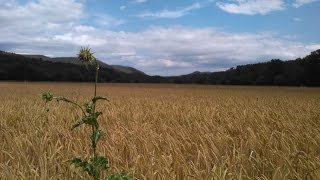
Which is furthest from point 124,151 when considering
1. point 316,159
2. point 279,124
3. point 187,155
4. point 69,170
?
point 279,124

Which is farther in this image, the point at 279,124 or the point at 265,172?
the point at 279,124

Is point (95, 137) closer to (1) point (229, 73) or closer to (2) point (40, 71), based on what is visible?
(1) point (229, 73)

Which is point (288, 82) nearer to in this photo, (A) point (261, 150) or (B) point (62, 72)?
(B) point (62, 72)

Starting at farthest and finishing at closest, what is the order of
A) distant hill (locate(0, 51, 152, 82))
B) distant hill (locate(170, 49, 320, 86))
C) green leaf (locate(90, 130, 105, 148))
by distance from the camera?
1. distant hill (locate(0, 51, 152, 82))
2. distant hill (locate(170, 49, 320, 86))
3. green leaf (locate(90, 130, 105, 148))

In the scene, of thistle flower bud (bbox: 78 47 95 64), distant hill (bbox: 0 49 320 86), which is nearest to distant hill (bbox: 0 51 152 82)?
distant hill (bbox: 0 49 320 86)

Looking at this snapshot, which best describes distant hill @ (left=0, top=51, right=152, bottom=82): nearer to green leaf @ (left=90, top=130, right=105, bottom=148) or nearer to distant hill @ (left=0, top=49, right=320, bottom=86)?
distant hill @ (left=0, top=49, right=320, bottom=86)

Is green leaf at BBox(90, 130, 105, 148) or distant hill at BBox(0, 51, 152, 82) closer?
green leaf at BBox(90, 130, 105, 148)

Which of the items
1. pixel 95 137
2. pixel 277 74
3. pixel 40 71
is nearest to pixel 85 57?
pixel 95 137

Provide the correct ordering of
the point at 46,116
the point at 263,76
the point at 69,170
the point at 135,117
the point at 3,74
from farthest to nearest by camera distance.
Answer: the point at 3,74 < the point at 263,76 < the point at 135,117 < the point at 46,116 < the point at 69,170

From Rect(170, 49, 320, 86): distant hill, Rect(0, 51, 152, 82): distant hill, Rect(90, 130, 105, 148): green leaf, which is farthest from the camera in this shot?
Rect(0, 51, 152, 82): distant hill

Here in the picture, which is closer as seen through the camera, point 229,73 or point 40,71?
point 229,73

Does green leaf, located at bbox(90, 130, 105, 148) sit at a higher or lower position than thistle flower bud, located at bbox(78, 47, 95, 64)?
lower

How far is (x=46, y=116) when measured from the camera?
27.2ft

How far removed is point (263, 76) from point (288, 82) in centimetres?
738
